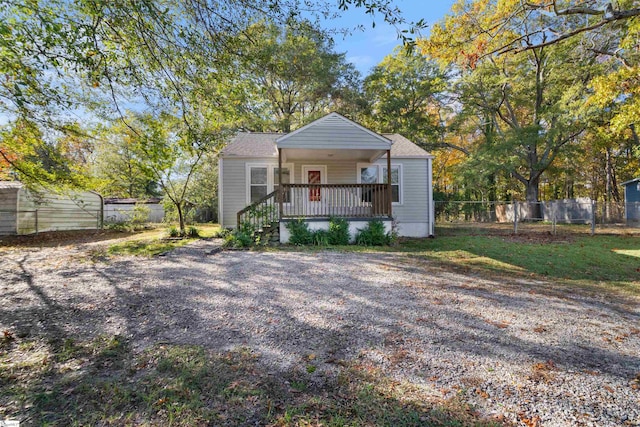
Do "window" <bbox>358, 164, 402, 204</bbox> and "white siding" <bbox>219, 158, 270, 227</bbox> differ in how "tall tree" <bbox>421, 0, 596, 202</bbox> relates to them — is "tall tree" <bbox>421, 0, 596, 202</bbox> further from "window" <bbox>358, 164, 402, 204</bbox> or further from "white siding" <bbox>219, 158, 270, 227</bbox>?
"white siding" <bbox>219, 158, 270, 227</bbox>

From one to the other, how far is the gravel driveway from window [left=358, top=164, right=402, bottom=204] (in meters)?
6.77


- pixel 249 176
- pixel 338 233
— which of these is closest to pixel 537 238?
pixel 338 233

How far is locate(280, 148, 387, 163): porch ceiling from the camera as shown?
410 inches

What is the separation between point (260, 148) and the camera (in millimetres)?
12297

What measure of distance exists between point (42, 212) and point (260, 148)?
32.0 feet

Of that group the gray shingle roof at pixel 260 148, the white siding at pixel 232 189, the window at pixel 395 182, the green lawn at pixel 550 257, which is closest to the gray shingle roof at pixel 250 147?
the gray shingle roof at pixel 260 148

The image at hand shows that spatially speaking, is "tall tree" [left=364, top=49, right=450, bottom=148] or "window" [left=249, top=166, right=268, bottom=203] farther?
"tall tree" [left=364, top=49, right=450, bottom=148]

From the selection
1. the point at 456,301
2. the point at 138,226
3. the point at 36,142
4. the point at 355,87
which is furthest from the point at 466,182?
the point at 36,142

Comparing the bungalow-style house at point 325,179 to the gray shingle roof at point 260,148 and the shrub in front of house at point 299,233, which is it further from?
the shrub in front of house at point 299,233

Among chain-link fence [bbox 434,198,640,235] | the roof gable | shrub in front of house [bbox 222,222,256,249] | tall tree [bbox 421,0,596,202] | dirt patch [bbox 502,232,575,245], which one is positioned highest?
tall tree [bbox 421,0,596,202]

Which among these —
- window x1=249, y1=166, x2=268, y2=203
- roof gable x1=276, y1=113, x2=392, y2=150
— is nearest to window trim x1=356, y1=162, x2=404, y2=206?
roof gable x1=276, y1=113, x2=392, y2=150

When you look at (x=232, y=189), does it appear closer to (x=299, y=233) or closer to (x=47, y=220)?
(x=299, y=233)

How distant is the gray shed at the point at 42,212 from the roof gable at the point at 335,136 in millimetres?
7270

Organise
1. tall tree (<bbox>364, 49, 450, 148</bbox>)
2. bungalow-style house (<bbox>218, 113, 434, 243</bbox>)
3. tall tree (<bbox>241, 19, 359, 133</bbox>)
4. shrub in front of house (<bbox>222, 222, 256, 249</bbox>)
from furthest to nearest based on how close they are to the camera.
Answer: tall tree (<bbox>364, 49, 450, 148</bbox>)
tall tree (<bbox>241, 19, 359, 133</bbox>)
bungalow-style house (<bbox>218, 113, 434, 243</bbox>)
shrub in front of house (<bbox>222, 222, 256, 249</bbox>)
